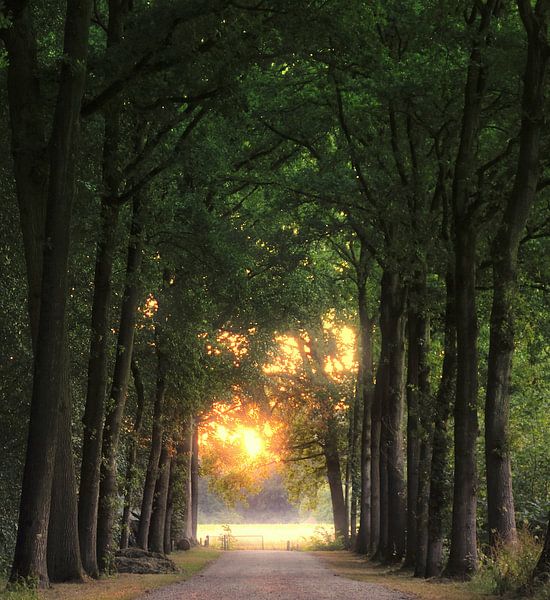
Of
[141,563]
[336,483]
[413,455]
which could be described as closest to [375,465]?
[413,455]

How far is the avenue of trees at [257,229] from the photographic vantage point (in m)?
16.1

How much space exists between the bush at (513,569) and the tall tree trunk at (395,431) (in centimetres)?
1058

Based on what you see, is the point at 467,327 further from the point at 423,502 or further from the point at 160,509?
the point at 160,509

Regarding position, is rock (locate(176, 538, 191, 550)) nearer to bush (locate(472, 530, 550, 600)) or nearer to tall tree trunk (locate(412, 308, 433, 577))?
tall tree trunk (locate(412, 308, 433, 577))

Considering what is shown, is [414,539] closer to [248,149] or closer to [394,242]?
[394,242]

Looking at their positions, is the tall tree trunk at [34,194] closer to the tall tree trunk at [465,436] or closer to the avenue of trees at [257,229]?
the avenue of trees at [257,229]

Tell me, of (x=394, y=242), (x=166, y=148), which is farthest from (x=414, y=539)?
(x=166, y=148)

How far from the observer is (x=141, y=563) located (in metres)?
24.0

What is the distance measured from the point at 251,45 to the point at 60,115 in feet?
13.1

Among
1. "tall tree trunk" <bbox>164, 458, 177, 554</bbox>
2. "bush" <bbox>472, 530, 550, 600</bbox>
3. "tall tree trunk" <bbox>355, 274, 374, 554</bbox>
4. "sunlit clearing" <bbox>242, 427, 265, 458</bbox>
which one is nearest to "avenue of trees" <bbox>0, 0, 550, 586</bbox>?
"bush" <bbox>472, 530, 550, 600</bbox>

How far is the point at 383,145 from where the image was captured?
24.0 metres

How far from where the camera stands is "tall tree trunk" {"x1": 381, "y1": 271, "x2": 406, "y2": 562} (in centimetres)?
2608

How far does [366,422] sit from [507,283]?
2248 centimetres

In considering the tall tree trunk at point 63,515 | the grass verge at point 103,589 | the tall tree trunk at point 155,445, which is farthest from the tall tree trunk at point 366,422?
the tall tree trunk at point 63,515
